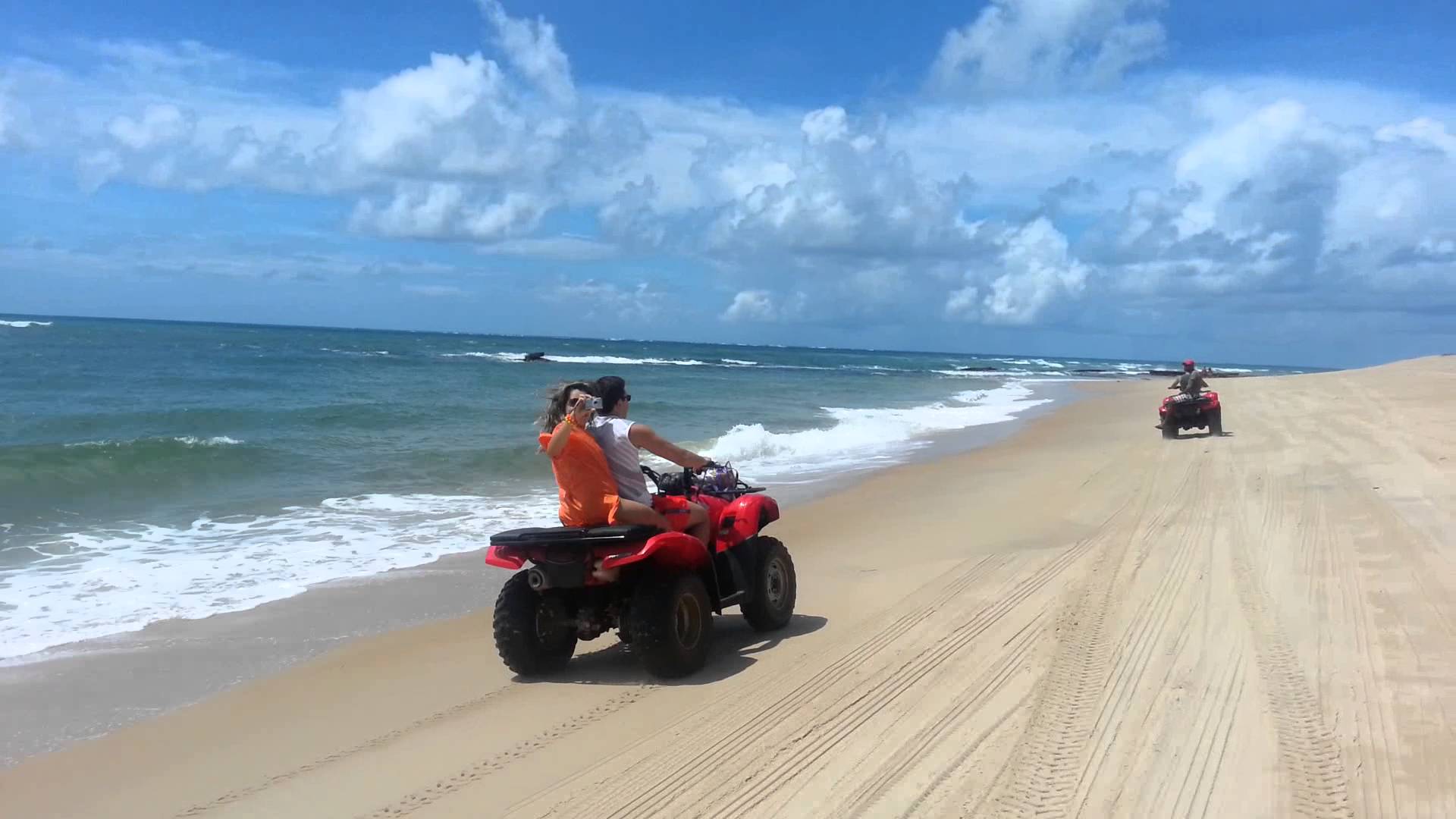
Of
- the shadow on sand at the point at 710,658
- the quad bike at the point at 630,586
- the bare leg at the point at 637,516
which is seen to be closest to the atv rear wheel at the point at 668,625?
the quad bike at the point at 630,586

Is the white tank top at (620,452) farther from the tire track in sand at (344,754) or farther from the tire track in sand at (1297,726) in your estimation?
the tire track in sand at (1297,726)

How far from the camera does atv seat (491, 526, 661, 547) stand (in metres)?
5.31

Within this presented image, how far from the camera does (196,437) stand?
17.1 meters

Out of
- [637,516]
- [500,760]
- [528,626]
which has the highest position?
[637,516]

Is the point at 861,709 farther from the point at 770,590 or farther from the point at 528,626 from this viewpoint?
the point at 528,626

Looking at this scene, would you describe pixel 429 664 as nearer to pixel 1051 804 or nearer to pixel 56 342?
pixel 1051 804

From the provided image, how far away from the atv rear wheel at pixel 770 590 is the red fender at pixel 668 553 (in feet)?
2.00

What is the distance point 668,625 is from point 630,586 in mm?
341

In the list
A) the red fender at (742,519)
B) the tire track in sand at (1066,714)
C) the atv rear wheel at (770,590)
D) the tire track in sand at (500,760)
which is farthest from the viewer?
the atv rear wheel at (770,590)

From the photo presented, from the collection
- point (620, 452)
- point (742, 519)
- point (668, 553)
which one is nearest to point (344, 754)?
point (668, 553)

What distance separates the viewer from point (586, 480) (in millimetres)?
5598

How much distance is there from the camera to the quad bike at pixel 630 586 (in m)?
5.38

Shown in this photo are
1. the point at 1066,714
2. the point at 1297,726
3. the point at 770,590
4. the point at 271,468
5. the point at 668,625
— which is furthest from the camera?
the point at 271,468

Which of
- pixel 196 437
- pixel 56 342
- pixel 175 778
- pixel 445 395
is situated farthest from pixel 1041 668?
pixel 56 342
